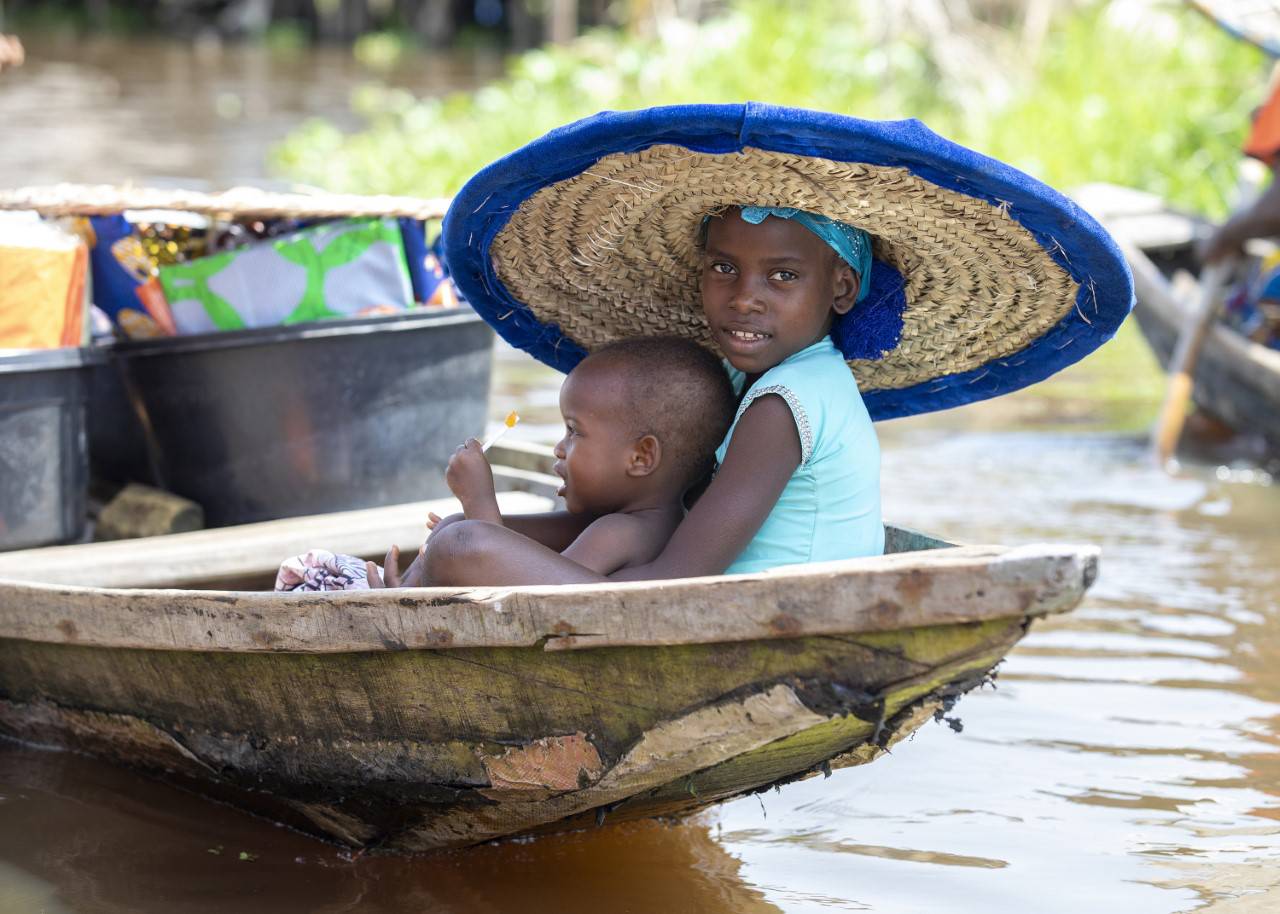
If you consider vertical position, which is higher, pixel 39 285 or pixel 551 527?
pixel 39 285

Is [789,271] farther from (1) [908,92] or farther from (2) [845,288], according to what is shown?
(1) [908,92]

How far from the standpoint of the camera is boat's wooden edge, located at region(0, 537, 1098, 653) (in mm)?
1812

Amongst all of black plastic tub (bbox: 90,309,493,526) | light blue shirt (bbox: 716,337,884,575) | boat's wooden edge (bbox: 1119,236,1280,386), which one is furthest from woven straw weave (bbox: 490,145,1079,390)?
boat's wooden edge (bbox: 1119,236,1280,386)

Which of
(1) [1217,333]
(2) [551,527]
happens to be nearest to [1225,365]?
(1) [1217,333]

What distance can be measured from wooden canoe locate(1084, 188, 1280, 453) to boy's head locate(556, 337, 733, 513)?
3507 mm

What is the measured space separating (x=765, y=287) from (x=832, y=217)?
150 mm

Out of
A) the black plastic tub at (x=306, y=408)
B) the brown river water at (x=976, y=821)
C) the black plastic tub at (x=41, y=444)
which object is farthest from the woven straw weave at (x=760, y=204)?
the black plastic tub at (x=41, y=444)

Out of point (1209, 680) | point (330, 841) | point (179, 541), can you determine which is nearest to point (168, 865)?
point (330, 841)

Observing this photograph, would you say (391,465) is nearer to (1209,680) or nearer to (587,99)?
(1209,680)

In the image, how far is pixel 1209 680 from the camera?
3.53 meters

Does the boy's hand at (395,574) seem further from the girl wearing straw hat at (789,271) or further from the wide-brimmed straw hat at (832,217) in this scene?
the wide-brimmed straw hat at (832,217)

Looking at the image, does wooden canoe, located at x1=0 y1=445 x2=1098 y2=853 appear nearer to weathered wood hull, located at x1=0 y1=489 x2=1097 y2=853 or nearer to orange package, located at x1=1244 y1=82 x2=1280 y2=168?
weathered wood hull, located at x1=0 y1=489 x2=1097 y2=853

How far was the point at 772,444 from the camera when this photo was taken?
2.30 meters

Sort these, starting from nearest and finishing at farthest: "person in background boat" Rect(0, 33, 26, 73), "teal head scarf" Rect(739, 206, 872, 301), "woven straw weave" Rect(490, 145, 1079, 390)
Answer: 1. "woven straw weave" Rect(490, 145, 1079, 390)
2. "teal head scarf" Rect(739, 206, 872, 301)
3. "person in background boat" Rect(0, 33, 26, 73)
